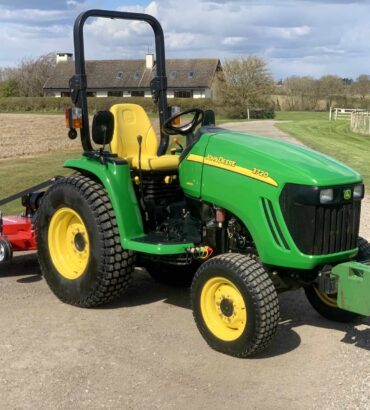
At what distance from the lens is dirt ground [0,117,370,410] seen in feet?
11.1

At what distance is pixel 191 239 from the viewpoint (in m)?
4.43

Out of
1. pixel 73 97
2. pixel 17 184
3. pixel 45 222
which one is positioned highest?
pixel 73 97

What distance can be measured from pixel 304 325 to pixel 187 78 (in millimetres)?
57579

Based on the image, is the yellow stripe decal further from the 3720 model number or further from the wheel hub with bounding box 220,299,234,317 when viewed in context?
the wheel hub with bounding box 220,299,234,317

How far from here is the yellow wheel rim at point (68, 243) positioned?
4879 millimetres

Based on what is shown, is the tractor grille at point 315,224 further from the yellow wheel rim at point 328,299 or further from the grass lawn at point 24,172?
the grass lawn at point 24,172

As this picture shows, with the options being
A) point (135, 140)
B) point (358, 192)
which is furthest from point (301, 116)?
point (358, 192)

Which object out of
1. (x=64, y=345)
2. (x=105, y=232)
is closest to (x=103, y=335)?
(x=64, y=345)

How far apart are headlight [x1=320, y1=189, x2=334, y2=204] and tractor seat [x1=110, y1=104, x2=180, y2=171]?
1289 millimetres

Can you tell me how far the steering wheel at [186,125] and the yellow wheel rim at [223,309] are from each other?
117cm

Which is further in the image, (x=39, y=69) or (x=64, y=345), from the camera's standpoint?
(x=39, y=69)

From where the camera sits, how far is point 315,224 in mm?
3760

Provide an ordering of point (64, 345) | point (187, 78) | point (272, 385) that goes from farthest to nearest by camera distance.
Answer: point (187, 78) → point (64, 345) → point (272, 385)

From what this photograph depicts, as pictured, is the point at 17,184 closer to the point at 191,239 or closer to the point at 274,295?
the point at 191,239
